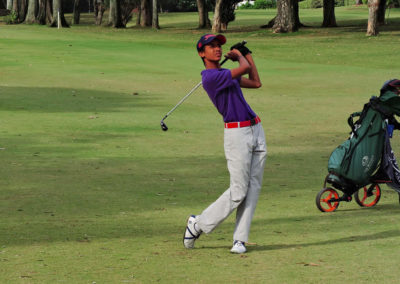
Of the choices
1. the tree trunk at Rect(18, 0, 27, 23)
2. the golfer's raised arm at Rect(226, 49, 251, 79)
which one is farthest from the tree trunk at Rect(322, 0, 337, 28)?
the golfer's raised arm at Rect(226, 49, 251, 79)

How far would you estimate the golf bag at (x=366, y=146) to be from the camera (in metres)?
9.69

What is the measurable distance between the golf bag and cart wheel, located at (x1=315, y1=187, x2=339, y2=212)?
0.35 ft

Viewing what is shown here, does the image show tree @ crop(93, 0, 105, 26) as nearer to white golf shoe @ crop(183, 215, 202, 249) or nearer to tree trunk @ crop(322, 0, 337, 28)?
tree trunk @ crop(322, 0, 337, 28)

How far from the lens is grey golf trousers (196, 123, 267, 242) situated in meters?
7.55

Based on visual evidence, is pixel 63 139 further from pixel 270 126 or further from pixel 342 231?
pixel 342 231

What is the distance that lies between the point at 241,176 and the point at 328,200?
95.5 inches

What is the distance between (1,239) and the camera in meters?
8.20

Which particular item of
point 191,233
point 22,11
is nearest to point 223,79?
point 191,233

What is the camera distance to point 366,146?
9727 millimetres

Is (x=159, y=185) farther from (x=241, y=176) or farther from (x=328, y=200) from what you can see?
(x=241, y=176)

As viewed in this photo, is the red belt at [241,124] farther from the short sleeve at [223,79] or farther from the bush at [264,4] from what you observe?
the bush at [264,4]

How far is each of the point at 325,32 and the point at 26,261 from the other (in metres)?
49.1

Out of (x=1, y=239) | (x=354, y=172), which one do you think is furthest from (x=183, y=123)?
(x=1, y=239)

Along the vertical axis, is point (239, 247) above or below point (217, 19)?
above
